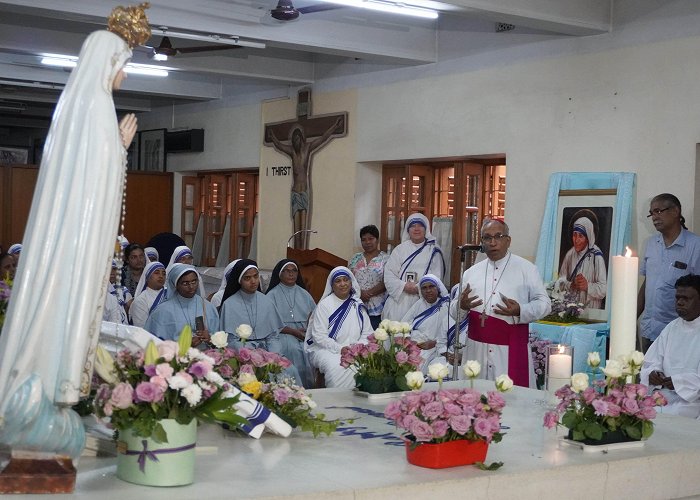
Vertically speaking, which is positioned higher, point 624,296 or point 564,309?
point 624,296

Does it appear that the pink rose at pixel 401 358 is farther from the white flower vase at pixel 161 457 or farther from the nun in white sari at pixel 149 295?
the nun in white sari at pixel 149 295

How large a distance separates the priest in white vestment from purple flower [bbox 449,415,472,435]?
9.98 feet

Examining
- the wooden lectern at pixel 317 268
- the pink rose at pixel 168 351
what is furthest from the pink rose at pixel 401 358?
the wooden lectern at pixel 317 268

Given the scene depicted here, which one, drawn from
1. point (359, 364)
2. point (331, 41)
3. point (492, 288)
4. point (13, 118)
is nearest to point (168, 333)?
point (492, 288)

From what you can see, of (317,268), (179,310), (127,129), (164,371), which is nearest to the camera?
(164,371)

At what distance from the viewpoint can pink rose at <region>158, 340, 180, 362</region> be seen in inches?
117

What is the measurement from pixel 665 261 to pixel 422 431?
5.12m

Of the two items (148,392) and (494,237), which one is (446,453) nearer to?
(148,392)

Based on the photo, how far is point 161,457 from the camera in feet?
9.45

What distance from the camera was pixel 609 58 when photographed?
346 inches

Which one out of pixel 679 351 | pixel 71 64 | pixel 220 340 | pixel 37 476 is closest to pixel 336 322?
pixel 679 351

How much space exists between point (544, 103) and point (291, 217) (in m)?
4.33

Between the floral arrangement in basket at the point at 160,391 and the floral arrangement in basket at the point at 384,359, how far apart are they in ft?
5.57

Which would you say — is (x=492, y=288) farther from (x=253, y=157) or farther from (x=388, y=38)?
(x=253, y=157)
